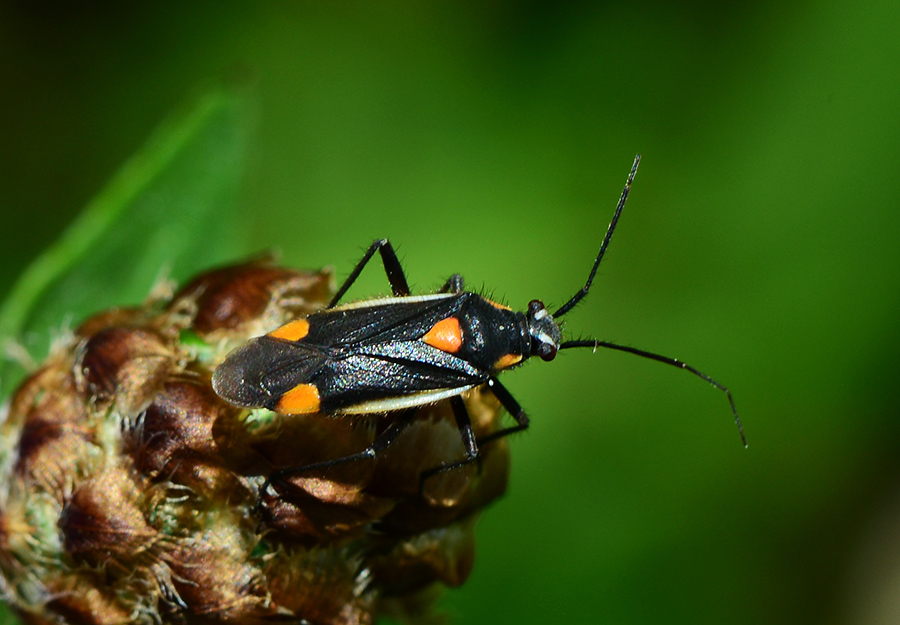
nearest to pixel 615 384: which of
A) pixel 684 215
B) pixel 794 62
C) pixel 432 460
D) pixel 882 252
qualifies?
pixel 684 215

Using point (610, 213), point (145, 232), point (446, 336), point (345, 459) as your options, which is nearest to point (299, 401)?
point (345, 459)

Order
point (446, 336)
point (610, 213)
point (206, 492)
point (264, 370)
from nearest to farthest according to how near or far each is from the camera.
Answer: point (206, 492) < point (264, 370) < point (446, 336) < point (610, 213)

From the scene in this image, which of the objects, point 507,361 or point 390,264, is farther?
point 390,264

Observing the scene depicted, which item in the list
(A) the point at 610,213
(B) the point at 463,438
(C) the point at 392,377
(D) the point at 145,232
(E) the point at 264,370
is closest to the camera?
(E) the point at 264,370

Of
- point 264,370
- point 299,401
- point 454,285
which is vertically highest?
point 454,285

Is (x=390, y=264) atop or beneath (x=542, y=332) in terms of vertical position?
atop

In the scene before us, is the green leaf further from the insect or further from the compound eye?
the compound eye

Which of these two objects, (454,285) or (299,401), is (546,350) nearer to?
(454,285)

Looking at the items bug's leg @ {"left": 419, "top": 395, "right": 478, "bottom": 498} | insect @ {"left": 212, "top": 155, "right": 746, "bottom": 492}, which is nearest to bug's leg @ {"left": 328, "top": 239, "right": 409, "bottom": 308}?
insect @ {"left": 212, "top": 155, "right": 746, "bottom": 492}
